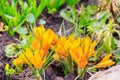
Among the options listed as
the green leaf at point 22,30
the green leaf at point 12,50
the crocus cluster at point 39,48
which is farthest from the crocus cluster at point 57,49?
the green leaf at point 22,30

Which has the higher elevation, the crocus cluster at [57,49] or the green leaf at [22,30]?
the green leaf at [22,30]

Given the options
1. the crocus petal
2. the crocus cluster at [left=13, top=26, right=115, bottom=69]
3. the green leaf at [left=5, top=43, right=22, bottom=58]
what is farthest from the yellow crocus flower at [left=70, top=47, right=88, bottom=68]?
the green leaf at [left=5, top=43, right=22, bottom=58]

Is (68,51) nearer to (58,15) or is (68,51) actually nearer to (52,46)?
(52,46)

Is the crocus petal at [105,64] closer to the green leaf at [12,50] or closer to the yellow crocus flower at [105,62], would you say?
the yellow crocus flower at [105,62]

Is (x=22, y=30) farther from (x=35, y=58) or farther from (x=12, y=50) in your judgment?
(x=35, y=58)

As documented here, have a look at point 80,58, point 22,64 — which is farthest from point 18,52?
point 80,58

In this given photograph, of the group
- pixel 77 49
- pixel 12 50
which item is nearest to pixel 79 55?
pixel 77 49

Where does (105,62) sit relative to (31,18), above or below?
below

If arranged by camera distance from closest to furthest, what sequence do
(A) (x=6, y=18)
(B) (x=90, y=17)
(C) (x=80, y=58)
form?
(C) (x=80, y=58), (A) (x=6, y=18), (B) (x=90, y=17)
